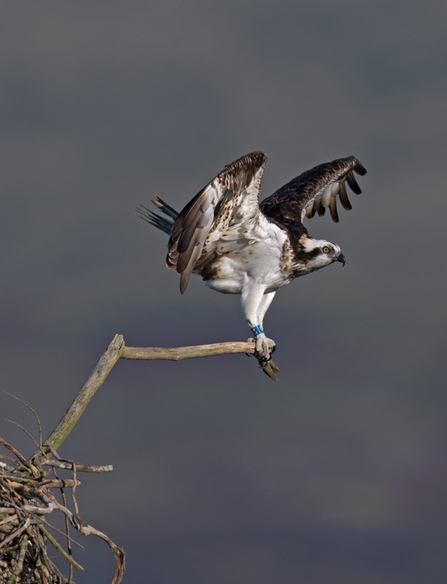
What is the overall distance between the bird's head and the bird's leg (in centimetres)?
78

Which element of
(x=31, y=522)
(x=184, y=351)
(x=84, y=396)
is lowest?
(x=31, y=522)

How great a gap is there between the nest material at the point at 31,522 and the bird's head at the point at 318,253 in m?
4.80

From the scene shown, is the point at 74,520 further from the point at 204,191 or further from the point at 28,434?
the point at 204,191

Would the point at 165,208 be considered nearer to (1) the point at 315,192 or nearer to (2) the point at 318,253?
(2) the point at 318,253

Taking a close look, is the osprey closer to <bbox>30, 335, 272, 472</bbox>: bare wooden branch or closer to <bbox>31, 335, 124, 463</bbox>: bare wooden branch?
<bbox>30, 335, 272, 472</bbox>: bare wooden branch

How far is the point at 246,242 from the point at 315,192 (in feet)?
8.57

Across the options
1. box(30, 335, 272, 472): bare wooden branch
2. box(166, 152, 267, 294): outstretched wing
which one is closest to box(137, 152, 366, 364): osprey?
box(166, 152, 267, 294): outstretched wing

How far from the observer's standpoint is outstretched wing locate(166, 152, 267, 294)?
708 cm

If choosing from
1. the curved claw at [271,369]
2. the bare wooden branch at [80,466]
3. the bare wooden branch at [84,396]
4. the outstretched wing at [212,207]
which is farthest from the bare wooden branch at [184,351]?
the bare wooden branch at [80,466]

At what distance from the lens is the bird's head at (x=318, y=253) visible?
9.09 meters

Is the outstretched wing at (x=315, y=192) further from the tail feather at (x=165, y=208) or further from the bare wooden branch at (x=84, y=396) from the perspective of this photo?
the bare wooden branch at (x=84, y=396)

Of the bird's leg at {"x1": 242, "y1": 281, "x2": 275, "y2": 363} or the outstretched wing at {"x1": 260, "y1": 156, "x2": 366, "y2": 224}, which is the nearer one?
the bird's leg at {"x1": 242, "y1": 281, "x2": 275, "y2": 363}

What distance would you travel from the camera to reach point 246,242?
884 cm

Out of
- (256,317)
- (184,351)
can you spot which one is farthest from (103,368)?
(256,317)
